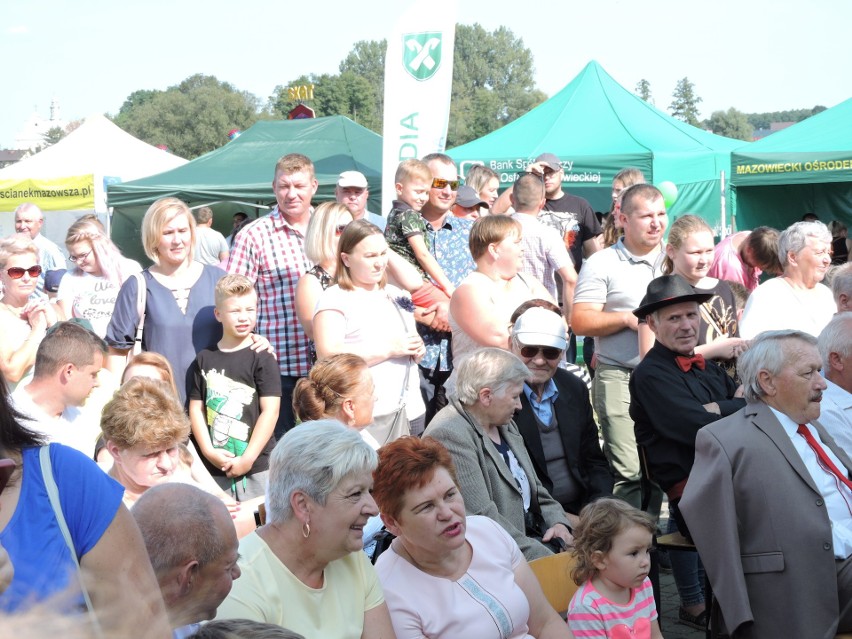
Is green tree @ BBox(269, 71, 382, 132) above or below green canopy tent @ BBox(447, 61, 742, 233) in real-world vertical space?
above

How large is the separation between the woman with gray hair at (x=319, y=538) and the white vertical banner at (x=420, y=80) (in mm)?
5988

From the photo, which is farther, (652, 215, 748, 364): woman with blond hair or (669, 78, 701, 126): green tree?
(669, 78, 701, 126): green tree

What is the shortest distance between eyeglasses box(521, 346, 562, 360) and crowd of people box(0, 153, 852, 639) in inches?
0.6

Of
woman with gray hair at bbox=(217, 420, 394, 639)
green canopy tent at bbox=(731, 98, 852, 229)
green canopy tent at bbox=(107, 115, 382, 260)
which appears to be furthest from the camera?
green canopy tent at bbox=(107, 115, 382, 260)

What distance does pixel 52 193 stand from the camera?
1830cm

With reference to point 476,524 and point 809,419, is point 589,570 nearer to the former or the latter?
point 476,524

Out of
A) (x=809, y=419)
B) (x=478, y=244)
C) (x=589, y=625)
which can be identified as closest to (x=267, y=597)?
(x=589, y=625)

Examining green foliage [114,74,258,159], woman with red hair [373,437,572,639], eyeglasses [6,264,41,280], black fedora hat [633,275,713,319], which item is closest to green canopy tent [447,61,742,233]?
black fedora hat [633,275,713,319]

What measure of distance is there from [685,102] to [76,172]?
98834 millimetres

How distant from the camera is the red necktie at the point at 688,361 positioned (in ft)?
15.0

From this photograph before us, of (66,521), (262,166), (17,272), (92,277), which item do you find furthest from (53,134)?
(66,521)

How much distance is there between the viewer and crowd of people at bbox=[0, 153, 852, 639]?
2.27 m

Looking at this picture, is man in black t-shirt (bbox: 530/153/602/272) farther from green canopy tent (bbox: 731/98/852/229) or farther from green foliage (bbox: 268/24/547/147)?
green foliage (bbox: 268/24/547/147)

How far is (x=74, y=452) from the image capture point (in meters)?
1.75
